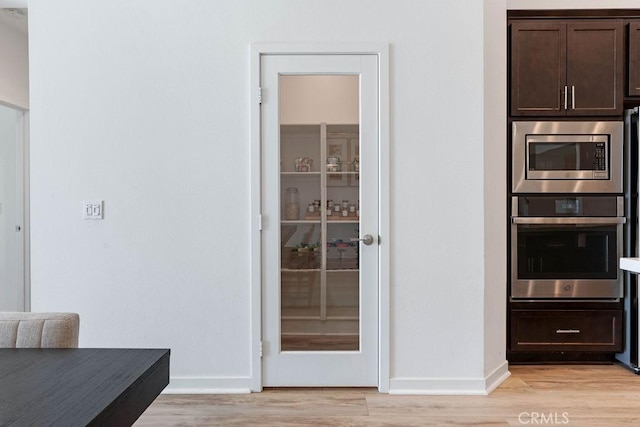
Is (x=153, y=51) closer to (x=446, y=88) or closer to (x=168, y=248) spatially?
(x=168, y=248)

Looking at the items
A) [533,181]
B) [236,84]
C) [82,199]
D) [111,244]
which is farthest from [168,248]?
[533,181]

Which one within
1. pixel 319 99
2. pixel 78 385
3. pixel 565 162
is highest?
pixel 319 99

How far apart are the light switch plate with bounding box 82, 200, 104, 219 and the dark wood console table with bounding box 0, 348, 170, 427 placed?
5.03 feet

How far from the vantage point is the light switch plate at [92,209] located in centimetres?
282

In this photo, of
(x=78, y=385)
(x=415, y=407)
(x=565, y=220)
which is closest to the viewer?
(x=78, y=385)

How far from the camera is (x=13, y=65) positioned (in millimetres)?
3775

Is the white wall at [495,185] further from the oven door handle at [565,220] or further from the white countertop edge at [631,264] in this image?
the white countertop edge at [631,264]

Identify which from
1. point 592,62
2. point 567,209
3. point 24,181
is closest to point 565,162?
point 567,209

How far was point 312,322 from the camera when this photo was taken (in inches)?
114

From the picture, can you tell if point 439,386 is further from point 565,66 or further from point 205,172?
point 565,66

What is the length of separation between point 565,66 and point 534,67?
215mm

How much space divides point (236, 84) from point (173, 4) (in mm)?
600

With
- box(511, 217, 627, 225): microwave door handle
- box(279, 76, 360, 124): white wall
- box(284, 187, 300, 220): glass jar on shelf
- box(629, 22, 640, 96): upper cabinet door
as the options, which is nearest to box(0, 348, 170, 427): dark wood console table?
box(284, 187, 300, 220): glass jar on shelf

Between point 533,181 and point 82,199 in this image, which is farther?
point 533,181
